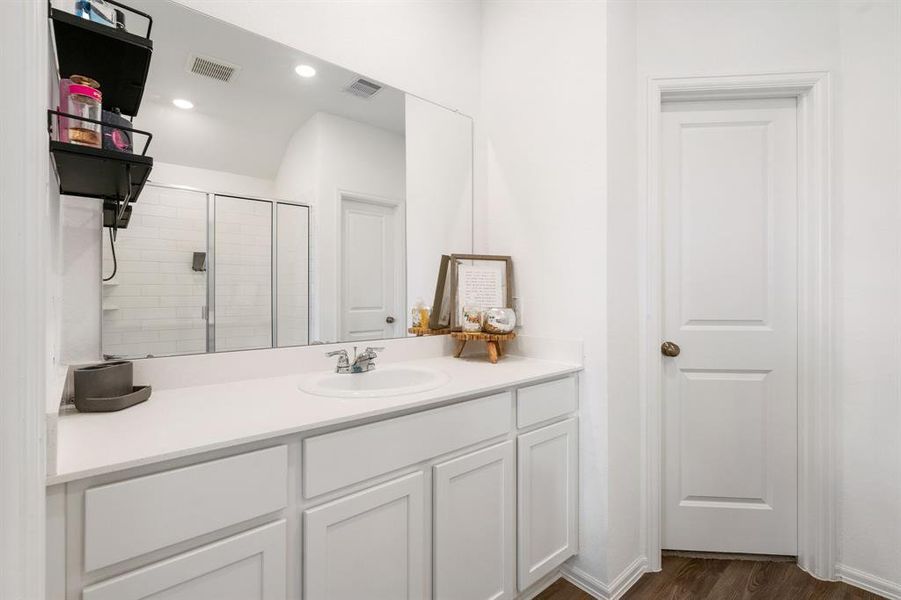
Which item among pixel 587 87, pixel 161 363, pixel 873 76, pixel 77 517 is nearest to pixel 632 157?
pixel 587 87

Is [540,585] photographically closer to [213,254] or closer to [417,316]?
[417,316]

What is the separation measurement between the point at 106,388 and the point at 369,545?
77cm

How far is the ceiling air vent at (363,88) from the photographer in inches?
69.2

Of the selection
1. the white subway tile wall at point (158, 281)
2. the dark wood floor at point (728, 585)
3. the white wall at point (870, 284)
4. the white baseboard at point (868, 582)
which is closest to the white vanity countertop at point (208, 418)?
the white subway tile wall at point (158, 281)

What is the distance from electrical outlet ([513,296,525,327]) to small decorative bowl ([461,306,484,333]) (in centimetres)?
19

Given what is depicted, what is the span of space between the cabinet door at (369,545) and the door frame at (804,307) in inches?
43.7

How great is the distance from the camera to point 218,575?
91 centimetres

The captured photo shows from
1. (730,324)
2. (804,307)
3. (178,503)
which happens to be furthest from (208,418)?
(804,307)

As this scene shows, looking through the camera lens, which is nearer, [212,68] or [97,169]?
[97,169]

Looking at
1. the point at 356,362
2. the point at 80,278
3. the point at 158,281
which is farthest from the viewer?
the point at 356,362

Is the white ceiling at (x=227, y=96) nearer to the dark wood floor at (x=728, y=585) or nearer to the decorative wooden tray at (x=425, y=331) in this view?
the decorative wooden tray at (x=425, y=331)

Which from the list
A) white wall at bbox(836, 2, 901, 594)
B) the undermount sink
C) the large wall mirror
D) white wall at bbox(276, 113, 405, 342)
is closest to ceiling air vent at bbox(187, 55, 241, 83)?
the large wall mirror

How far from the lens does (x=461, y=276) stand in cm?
203

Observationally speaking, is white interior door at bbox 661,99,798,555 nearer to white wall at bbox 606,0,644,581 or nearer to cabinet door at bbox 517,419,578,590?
white wall at bbox 606,0,644,581
